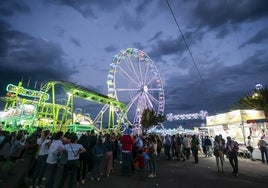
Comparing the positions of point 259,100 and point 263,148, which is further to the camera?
point 259,100

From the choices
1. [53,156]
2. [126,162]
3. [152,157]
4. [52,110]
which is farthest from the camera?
[52,110]

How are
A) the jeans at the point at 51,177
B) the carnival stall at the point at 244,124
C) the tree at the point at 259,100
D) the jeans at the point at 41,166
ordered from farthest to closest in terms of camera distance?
the tree at the point at 259,100 < the carnival stall at the point at 244,124 < the jeans at the point at 41,166 < the jeans at the point at 51,177

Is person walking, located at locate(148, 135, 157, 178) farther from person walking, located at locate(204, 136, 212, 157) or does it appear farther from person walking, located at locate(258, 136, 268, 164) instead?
person walking, located at locate(204, 136, 212, 157)

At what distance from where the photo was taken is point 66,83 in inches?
1030

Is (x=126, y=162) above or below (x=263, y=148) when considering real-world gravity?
below

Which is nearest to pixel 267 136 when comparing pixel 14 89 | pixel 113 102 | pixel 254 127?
pixel 254 127

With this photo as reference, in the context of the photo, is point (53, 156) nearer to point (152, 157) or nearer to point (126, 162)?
point (126, 162)

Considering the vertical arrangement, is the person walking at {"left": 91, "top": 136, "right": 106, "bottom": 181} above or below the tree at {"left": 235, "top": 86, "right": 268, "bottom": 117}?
below

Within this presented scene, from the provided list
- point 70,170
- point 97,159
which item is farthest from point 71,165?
point 97,159

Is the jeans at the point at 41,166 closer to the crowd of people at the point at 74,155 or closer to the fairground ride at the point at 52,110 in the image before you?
the crowd of people at the point at 74,155

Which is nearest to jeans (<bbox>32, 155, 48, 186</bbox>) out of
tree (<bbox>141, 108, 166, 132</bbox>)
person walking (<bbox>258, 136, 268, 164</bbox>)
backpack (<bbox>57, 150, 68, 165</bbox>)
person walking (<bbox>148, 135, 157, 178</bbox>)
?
backpack (<bbox>57, 150, 68, 165</bbox>)

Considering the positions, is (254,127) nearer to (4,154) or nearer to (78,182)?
(78,182)

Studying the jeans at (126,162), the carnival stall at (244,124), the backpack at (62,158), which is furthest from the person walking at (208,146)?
the backpack at (62,158)

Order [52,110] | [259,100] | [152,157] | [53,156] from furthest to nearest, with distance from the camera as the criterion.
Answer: [52,110], [259,100], [152,157], [53,156]
